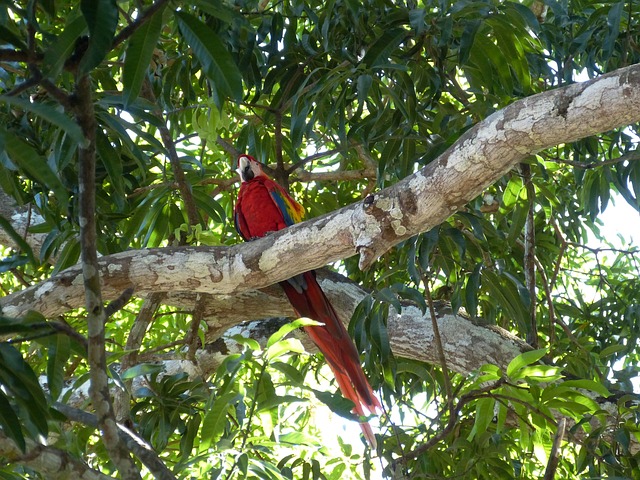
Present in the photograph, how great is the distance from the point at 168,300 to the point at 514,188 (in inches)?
57.2

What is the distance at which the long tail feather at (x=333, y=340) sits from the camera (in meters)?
2.66

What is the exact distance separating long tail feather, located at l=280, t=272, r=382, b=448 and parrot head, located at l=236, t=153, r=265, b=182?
31.5 inches

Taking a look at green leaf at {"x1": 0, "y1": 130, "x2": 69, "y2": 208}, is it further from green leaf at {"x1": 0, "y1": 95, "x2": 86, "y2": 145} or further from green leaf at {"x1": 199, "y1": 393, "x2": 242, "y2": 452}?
green leaf at {"x1": 199, "y1": 393, "x2": 242, "y2": 452}

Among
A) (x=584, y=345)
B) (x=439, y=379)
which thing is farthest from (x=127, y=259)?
(x=584, y=345)

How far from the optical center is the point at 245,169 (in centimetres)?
358

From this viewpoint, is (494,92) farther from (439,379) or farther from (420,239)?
(439,379)

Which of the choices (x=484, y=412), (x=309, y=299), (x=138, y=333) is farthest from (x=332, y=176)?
(x=484, y=412)

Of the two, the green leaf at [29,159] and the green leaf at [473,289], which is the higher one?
the green leaf at [29,159]

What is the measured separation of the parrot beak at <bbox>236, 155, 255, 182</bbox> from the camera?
3.54 m

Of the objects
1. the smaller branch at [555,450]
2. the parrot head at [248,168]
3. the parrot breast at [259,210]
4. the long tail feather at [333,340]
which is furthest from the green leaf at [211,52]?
the parrot head at [248,168]

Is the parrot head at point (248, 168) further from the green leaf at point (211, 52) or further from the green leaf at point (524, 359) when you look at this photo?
the green leaf at point (211, 52)

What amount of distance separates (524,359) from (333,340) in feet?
3.76

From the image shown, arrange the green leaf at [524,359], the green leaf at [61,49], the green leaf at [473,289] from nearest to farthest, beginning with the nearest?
1. the green leaf at [61,49]
2. the green leaf at [524,359]
3. the green leaf at [473,289]

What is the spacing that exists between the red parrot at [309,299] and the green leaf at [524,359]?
598 millimetres
